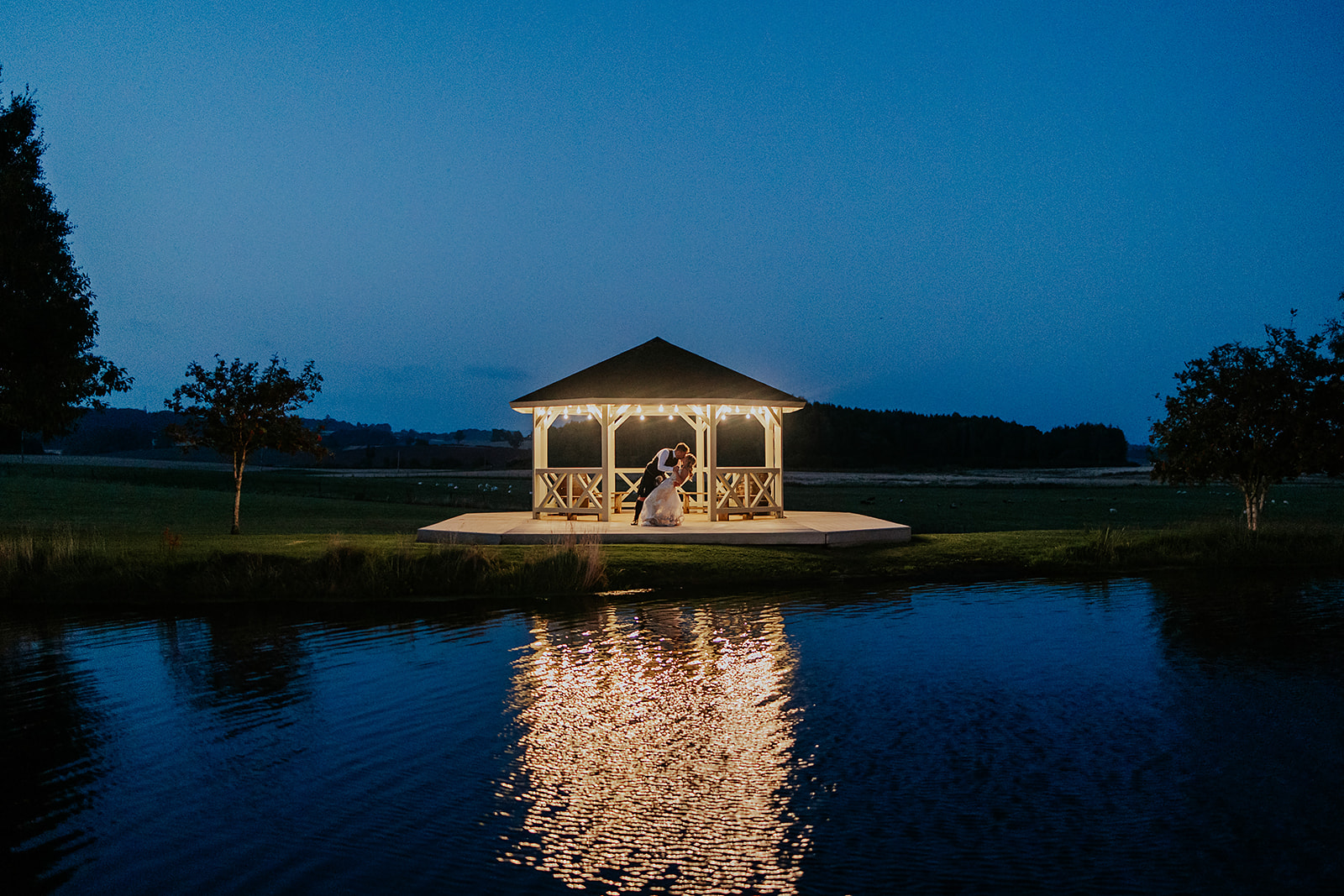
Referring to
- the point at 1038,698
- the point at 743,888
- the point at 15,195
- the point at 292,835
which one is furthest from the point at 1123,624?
the point at 15,195

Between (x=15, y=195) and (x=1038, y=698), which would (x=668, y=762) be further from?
(x=15, y=195)

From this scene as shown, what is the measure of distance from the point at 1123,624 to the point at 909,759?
605cm

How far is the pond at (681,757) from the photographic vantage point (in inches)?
201

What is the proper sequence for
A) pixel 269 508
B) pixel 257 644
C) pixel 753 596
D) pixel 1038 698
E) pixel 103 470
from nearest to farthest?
pixel 1038 698 → pixel 257 644 → pixel 753 596 → pixel 269 508 → pixel 103 470

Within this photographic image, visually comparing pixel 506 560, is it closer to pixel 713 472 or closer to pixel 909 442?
pixel 713 472

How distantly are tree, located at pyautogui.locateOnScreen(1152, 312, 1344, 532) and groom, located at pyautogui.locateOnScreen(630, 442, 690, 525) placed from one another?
891cm

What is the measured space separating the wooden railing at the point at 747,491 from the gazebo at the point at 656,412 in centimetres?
2

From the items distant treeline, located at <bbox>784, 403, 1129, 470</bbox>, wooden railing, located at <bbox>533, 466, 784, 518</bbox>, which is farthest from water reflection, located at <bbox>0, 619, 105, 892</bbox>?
distant treeline, located at <bbox>784, 403, 1129, 470</bbox>

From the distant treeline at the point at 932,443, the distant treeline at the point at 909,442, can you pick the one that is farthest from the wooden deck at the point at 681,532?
the distant treeline at the point at 932,443

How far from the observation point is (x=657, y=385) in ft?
67.1

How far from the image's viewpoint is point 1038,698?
327 inches

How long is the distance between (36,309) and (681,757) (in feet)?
52.2

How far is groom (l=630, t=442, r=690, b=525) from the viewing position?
1923cm

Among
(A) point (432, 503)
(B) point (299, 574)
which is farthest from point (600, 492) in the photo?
(A) point (432, 503)
